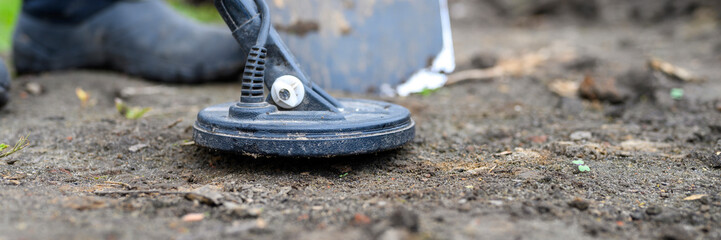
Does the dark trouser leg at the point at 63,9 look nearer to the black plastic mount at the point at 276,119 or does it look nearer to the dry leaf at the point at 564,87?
the black plastic mount at the point at 276,119

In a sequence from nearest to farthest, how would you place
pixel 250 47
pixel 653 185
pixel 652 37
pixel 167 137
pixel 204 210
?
pixel 204 210, pixel 653 185, pixel 250 47, pixel 167 137, pixel 652 37

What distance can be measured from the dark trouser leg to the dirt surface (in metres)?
0.30

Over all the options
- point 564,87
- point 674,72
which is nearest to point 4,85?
point 564,87

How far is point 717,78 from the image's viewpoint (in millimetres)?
2803

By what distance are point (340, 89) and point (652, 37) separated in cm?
286

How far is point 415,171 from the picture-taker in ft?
5.23

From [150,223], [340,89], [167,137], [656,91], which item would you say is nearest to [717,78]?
[656,91]

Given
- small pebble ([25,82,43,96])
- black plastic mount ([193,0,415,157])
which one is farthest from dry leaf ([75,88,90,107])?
black plastic mount ([193,0,415,157])

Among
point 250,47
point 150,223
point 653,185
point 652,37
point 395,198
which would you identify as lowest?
point 652,37

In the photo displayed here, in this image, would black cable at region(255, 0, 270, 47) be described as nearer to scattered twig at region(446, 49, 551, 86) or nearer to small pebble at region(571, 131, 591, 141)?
small pebble at region(571, 131, 591, 141)

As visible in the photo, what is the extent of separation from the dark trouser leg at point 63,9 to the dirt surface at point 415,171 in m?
0.30

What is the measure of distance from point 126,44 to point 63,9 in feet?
1.12

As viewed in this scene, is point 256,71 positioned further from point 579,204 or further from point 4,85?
point 4,85

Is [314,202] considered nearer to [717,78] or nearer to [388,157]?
[388,157]
